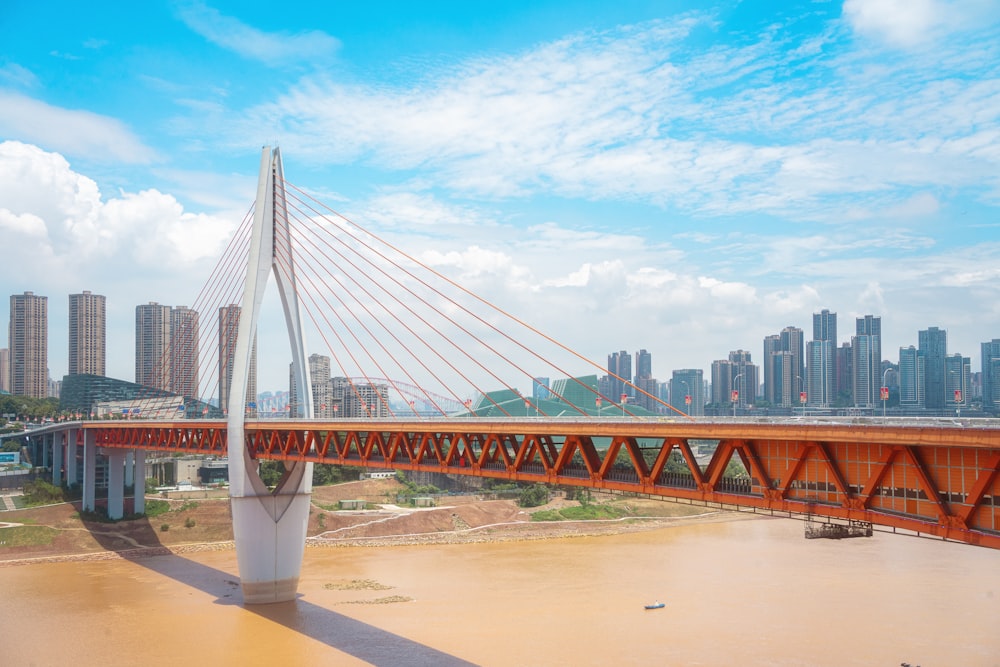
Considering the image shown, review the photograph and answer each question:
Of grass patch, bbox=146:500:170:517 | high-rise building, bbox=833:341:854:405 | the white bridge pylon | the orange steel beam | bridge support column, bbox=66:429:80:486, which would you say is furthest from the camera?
high-rise building, bbox=833:341:854:405

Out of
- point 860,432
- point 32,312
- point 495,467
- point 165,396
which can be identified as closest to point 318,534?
point 165,396

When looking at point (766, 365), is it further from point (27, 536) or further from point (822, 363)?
point (27, 536)

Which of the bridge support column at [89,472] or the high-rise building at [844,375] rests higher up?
the high-rise building at [844,375]

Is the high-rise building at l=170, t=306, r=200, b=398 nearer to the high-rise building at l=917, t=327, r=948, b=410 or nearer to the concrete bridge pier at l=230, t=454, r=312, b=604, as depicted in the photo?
the concrete bridge pier at l=230, t=454, r=312, b=604

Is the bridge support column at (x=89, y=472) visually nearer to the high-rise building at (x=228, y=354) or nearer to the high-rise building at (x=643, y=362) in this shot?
the high-rise building at (x=228, y=354)

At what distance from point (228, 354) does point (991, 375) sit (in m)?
47.5

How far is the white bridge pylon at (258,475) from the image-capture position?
31.3m

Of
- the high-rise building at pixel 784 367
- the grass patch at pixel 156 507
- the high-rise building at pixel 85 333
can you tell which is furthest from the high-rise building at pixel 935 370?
the high-rise building at pixel 85 333

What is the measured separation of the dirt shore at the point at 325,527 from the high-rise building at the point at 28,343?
72.3 m

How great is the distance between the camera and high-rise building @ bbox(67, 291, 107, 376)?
113 metres

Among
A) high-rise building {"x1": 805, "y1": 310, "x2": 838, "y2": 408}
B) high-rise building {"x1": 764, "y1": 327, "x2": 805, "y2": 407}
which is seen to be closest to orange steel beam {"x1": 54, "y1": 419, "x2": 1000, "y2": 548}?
high-rise building {"x1": 805, "y1": 310, "x2": 838, "y2": 408}

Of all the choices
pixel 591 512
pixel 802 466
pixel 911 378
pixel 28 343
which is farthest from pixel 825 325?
pixel 28 343

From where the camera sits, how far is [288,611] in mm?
31234

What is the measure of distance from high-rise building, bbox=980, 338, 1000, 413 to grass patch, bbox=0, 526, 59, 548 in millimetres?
52762
